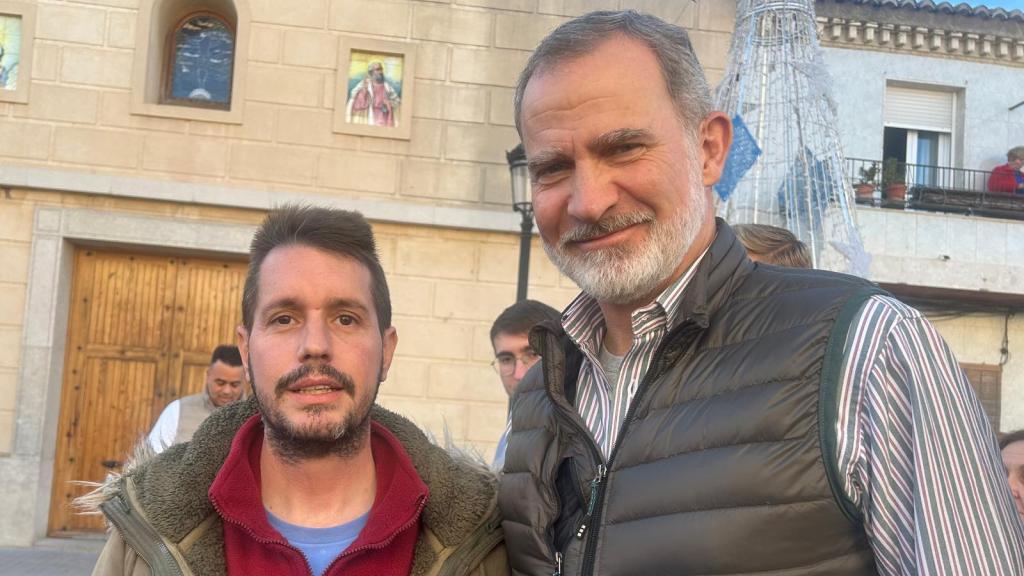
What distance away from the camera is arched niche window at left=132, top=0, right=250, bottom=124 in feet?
32.2

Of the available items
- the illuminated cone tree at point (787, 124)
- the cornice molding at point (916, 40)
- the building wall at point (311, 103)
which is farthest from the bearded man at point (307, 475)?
the cornice molding at point (916, 40)

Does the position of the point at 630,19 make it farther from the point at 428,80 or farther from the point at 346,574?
the point at 428,80

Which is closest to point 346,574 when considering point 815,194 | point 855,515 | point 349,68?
point 855,515

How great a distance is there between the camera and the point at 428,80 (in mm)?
10109

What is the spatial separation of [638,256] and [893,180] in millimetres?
14133

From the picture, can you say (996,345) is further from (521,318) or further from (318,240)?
(318,240)

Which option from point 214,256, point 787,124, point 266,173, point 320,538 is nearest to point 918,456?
point 320,538

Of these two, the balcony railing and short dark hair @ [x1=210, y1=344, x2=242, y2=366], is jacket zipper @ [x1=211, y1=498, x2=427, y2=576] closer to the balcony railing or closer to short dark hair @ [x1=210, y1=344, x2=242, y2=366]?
short dark hair @ [x1=210, y1=344, x2=242, y2=366]

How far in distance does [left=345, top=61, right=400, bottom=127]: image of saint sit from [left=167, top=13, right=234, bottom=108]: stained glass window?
1341 millimetres

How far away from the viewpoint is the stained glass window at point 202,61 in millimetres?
10336

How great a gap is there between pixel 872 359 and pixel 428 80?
8886mm

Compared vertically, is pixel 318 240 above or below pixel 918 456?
above

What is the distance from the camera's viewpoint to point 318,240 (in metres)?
2.62

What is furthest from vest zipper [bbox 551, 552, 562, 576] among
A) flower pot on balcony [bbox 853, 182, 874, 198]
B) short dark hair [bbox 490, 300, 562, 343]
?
flower pot on balcony [bbox 853, 182, 874, 198]
